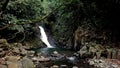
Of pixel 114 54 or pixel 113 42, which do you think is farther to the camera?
pixel 113 42

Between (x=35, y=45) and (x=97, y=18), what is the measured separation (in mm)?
5664

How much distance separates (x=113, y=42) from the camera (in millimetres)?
12531

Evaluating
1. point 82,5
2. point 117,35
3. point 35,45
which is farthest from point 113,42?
point 35,45

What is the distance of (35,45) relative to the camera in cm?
1644

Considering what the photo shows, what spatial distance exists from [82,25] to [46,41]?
5.09 metres

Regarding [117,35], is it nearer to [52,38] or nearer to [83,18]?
[83,18]

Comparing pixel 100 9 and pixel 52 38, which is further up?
pixel 100 9

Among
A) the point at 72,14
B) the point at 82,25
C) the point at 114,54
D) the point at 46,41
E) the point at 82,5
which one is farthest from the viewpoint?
the point at 46,41

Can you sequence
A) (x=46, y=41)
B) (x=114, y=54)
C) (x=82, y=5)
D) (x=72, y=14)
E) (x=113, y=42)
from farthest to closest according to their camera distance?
(x=46, y=41) < (x=72, y=14) < (x=82, y=5) < (x=113, y=42) < (x=114, y=54)

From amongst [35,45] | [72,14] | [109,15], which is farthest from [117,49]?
[35,45]

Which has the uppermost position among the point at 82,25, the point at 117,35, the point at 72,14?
the point at 72,14

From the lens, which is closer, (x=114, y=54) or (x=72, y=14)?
(x=114, y=54)

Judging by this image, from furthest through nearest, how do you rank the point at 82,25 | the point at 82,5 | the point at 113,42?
the point at 82,25, the point at 82,5, the point at 113,42

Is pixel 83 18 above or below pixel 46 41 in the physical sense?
above
